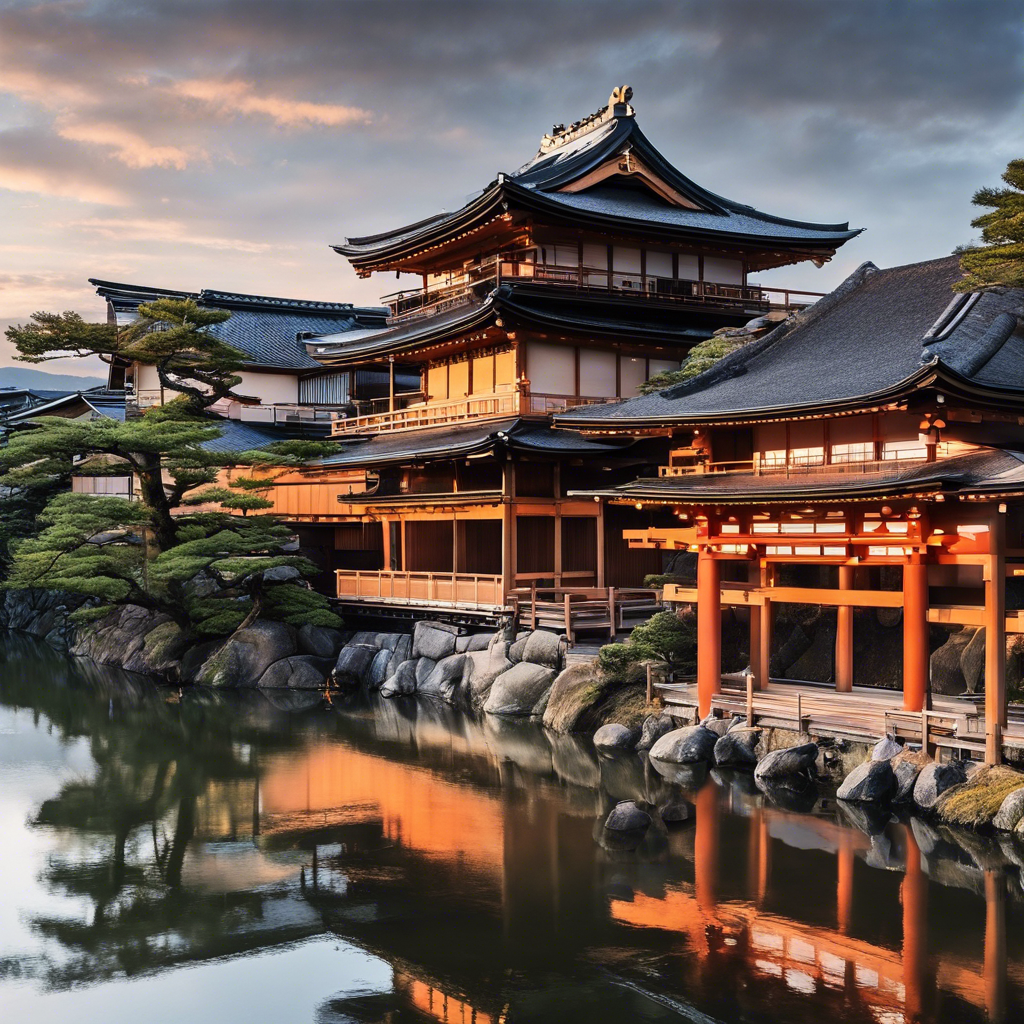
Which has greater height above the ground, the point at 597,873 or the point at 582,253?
the point at 582,253

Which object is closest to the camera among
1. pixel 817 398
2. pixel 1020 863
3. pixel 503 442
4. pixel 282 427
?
pixel 1020 863

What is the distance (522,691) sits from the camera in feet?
85.3

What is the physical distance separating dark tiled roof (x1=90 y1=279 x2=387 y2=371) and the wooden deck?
28024mm

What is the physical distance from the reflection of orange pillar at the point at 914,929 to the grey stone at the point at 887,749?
1717 millimetres

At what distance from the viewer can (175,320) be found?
32125mm

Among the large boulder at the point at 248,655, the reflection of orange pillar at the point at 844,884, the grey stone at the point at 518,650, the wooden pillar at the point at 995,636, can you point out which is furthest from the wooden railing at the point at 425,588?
the reflection of orange pillar at the point at 844,884

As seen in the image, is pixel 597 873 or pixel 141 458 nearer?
pixel 597 873

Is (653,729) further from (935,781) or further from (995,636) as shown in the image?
(995,636)

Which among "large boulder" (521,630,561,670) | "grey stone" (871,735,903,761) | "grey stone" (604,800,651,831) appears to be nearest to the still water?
"grey stone" (604,800,651,831)

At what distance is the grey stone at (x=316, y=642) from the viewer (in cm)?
3194

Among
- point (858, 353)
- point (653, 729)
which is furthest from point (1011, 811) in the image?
point (858, 353)

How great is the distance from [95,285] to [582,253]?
77.2ft

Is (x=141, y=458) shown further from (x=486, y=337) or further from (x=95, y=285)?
(x=95, y=285)

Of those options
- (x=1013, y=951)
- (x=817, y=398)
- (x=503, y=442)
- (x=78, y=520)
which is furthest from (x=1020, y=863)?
(x=78, y=520)
